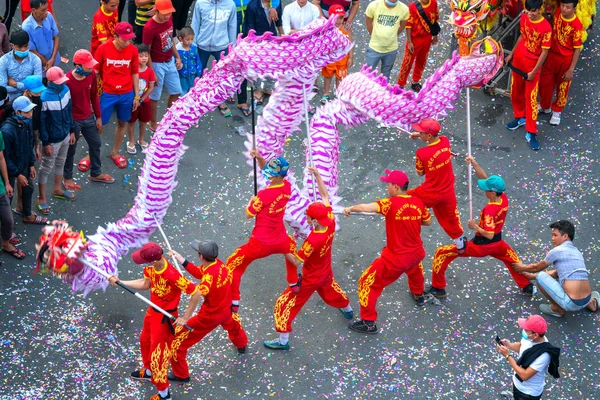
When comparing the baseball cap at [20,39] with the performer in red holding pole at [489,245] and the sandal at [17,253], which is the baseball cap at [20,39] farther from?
the performer in red holding pole at [489,245]

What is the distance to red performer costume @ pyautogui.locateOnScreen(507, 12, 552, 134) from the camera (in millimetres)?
9422

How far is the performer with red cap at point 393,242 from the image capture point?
7.04 metres

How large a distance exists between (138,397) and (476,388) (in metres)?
2.61

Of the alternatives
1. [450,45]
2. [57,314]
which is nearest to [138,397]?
[57,314]

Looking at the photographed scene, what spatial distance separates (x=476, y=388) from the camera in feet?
22.6

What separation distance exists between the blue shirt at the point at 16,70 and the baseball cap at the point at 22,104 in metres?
0.88

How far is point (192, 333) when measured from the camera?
259 inches

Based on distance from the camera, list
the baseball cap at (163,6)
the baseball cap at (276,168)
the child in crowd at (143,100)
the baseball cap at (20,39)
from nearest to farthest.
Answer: the baseball cap at (276,168) < the baseball cap at (20,39) < the child in crowd at (143,100) < the baseball cap at (163,6)

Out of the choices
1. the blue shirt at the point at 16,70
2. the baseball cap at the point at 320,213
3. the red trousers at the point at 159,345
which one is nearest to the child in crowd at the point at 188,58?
the blue shirt at the point at 16,70

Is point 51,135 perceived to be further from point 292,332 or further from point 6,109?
point 292,332

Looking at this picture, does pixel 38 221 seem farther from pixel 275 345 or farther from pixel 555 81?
pixel 555 81

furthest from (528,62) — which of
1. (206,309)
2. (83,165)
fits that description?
(206,309)

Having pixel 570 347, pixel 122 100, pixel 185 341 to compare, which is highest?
pixel 122 100

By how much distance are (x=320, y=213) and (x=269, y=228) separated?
0.56m
